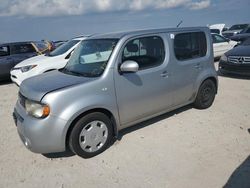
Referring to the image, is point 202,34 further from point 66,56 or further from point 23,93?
point 66,56

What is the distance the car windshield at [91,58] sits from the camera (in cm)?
388

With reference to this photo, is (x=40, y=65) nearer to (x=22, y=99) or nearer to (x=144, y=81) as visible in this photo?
(x=22, y=99)

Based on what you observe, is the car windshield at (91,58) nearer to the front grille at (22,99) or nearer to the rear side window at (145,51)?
the rear side window at (145,51)

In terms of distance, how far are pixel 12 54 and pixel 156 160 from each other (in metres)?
8.38

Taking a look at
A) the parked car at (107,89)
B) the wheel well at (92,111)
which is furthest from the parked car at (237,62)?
the wheel well at (92,111)

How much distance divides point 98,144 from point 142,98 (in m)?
1.05

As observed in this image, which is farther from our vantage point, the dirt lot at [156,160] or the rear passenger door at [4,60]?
the rear passenger door at [4,60]

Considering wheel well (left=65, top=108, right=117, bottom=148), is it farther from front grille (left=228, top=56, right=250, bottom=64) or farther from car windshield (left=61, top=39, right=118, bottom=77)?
front grille (left=228, top=56, right=250, bottom=64)

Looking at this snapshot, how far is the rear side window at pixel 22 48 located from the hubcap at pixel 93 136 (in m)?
7.73


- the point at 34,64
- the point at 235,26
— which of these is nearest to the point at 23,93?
the point at 34,64

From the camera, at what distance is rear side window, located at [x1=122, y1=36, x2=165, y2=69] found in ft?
13.2

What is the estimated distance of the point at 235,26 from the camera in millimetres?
23625

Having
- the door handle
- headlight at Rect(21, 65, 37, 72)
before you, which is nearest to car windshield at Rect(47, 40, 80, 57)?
headlight at Rect(21, 65, 37, 72)

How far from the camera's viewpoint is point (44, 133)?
3.33 metres
